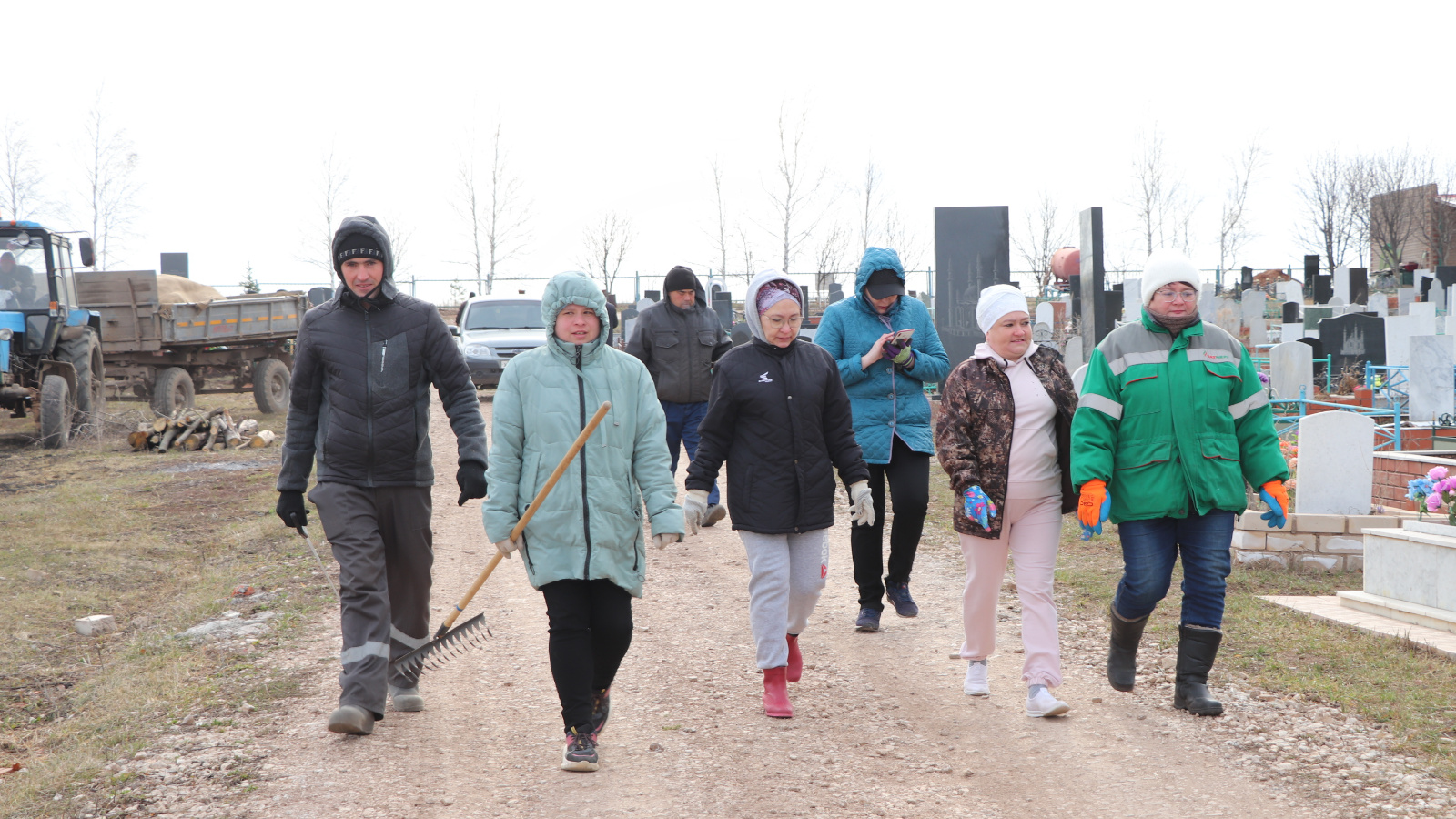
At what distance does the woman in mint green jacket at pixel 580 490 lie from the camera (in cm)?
378

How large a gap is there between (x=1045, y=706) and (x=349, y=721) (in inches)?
99.9

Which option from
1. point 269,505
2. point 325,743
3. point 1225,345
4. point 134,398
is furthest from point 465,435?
point 134,398

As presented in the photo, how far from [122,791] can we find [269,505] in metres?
7.22

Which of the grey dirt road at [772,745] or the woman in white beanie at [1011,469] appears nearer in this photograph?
the grey dirt road at [772,745]

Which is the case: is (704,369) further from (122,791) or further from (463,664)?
(122,791)

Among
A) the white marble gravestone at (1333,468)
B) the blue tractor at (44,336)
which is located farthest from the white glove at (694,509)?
the blue tractor at (44,336)

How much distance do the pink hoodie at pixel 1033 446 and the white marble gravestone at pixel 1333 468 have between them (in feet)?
10.8

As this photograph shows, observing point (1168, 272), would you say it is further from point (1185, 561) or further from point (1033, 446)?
point (1185, 561)

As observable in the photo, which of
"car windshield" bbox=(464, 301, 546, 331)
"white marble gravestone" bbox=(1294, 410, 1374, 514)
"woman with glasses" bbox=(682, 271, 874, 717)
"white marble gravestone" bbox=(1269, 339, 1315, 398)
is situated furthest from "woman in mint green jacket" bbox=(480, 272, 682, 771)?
"car windshield" bbox=(464, 301, 546, 331)

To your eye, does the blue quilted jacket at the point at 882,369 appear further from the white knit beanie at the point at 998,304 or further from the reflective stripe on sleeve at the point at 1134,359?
the reflective stripe on sleeve at the point at 1134,359

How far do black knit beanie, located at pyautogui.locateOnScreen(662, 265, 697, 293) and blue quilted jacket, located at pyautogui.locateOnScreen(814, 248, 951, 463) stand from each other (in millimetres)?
2460

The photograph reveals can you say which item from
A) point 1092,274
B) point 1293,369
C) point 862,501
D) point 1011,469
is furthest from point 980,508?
point 1293,369

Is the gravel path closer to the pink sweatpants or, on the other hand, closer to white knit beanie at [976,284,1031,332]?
the pink sweatpants

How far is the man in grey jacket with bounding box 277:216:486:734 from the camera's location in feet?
13.8
